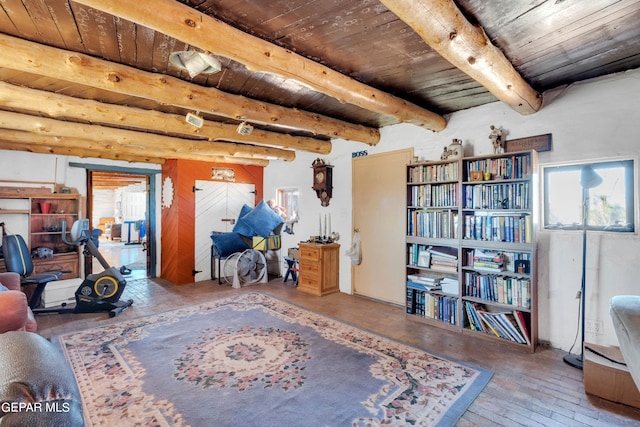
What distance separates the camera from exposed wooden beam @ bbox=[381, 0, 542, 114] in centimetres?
157

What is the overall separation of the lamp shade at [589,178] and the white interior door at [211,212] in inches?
210

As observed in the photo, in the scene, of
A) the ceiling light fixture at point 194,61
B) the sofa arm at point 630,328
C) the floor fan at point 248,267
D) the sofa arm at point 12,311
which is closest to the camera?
the sofa arm at point 630,328

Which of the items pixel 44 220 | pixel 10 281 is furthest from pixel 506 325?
pixel 44 220

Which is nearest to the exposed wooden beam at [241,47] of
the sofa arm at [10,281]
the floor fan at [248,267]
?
the sofa arm at [10,281]

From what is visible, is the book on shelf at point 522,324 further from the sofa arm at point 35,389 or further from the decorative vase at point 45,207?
the decorative vase at point 45,207

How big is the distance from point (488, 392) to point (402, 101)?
8.53ft

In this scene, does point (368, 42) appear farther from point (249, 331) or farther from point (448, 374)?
point (249, 331)

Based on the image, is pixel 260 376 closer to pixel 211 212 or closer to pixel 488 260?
pixel 488 260

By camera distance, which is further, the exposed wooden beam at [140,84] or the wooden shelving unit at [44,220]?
the wooden shelving unit at [44,220]

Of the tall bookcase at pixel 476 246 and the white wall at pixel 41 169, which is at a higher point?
the white wall at pixel 41 169

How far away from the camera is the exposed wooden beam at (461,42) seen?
157 centimetres

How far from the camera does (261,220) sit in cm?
562

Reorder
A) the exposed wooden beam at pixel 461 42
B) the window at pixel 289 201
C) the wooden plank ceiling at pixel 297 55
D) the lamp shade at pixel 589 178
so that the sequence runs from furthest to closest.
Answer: the window at pixel 289 201 → the lamp shade at pixel 589 178 → the wooden plank ceiling at pixel 297 55 → the exposed wooden beam at pixel 461 42

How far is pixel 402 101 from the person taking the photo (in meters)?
3.14
